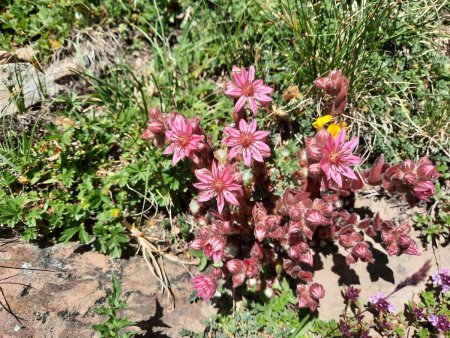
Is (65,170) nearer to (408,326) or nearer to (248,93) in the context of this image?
(248,93)

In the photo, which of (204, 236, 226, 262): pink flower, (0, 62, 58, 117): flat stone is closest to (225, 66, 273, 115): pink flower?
(204, 236, 226, 262): pink flower

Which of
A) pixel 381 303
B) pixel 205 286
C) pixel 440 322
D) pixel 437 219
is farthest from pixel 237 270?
pixel 437 219

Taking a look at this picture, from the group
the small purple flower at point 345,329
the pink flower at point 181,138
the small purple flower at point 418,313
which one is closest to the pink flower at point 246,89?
the pink flower at point 181,138

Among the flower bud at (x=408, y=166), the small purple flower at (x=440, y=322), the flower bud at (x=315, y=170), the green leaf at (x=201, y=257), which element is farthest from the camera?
the green leaf at (x=201, y=257)

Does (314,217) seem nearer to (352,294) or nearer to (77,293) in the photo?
(352,294)

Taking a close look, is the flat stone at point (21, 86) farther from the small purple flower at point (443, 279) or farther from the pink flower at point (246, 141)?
the small purple flower at point (443, 279)

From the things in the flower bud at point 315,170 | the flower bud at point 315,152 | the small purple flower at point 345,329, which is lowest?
the small purple flower at point 345,329
